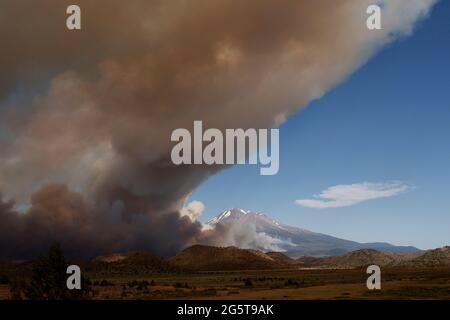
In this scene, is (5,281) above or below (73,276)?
below

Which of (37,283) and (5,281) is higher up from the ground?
(37,283)
